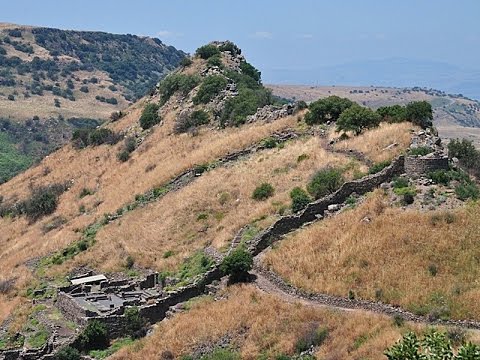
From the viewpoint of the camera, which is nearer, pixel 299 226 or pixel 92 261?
pixel 299 226

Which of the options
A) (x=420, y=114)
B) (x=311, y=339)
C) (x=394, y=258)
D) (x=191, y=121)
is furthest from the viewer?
(x=191, y=121)

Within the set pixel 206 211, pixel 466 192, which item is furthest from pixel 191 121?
pixel 466 192

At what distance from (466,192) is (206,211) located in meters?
14.2

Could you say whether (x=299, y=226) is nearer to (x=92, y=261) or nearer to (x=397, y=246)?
(x=397, y=246)

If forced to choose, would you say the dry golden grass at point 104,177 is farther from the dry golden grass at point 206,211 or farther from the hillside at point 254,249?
the dry golden grass at point 206,211

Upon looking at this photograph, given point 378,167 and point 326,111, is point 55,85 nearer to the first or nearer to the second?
point 326,111

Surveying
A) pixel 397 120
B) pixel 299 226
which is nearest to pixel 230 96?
pixel 397 120

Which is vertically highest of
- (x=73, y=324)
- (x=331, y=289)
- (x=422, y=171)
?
(x=422, y=171)

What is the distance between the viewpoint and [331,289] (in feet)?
83.8

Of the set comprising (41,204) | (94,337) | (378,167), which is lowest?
(94,337)

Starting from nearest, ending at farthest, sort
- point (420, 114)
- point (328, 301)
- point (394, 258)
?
1. point (328, 301)
2. point (394, 258)
3. point (420, 114)

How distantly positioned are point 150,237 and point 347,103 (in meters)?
17.5

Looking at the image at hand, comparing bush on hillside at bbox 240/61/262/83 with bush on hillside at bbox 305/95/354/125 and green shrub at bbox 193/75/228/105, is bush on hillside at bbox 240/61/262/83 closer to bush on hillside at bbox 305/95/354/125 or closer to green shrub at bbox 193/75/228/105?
green shrub at bbox 193/75/228/105

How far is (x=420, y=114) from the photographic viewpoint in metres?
41.2
